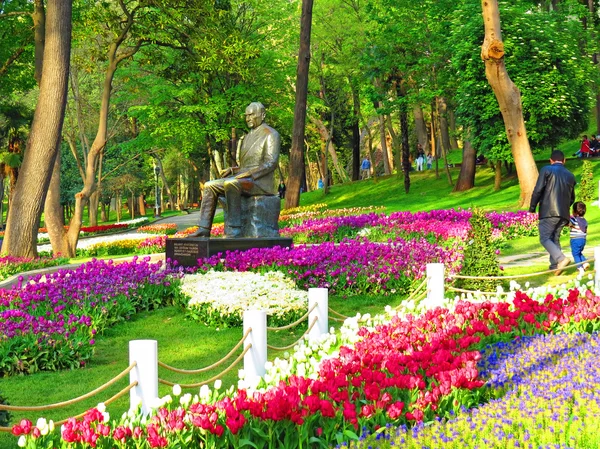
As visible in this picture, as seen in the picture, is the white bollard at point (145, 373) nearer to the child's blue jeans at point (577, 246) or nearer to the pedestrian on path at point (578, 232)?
the pedestrian on path at point (578, 232)

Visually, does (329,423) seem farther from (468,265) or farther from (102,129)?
(102,129)

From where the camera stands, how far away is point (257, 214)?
14.5 meters

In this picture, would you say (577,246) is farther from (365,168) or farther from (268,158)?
(365,168)

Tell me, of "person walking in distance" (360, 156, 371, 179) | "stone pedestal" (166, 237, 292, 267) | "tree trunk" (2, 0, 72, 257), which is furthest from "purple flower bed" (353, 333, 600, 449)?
"person walking in distance" (360, 156, 371, 179)

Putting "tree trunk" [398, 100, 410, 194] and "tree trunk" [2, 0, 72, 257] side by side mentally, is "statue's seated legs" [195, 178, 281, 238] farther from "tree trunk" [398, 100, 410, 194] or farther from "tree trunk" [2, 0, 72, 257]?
"tree trunk" [398, 100, 410, 194]

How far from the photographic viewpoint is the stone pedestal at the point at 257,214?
47.4 feet

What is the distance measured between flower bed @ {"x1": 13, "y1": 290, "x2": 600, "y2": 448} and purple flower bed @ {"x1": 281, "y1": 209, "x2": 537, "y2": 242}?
10.1 metres

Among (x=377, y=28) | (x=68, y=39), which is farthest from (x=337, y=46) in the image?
(x=68, y=39)

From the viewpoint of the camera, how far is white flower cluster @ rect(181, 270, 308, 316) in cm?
A: 1043

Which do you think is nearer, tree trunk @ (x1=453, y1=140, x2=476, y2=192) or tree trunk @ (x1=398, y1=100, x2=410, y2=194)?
tree trunk @ (x1=453, y1=140, x2=476, y2=192)

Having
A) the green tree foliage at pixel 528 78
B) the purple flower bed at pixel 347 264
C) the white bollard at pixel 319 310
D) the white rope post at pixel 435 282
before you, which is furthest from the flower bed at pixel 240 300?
the green tree foliage at pixel 528 78

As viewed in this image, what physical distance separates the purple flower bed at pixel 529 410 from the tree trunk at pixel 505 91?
1539cm

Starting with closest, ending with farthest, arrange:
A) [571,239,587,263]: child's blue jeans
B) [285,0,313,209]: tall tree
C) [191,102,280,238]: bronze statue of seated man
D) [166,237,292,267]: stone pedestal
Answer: [571,239,587,263]: child's blue jeans
[166,237,292,267]: stone pedestal
[191,102,280,238]: bronze statue of seated man
[285,0,313,209]: tall tree

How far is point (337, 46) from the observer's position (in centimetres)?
4156
